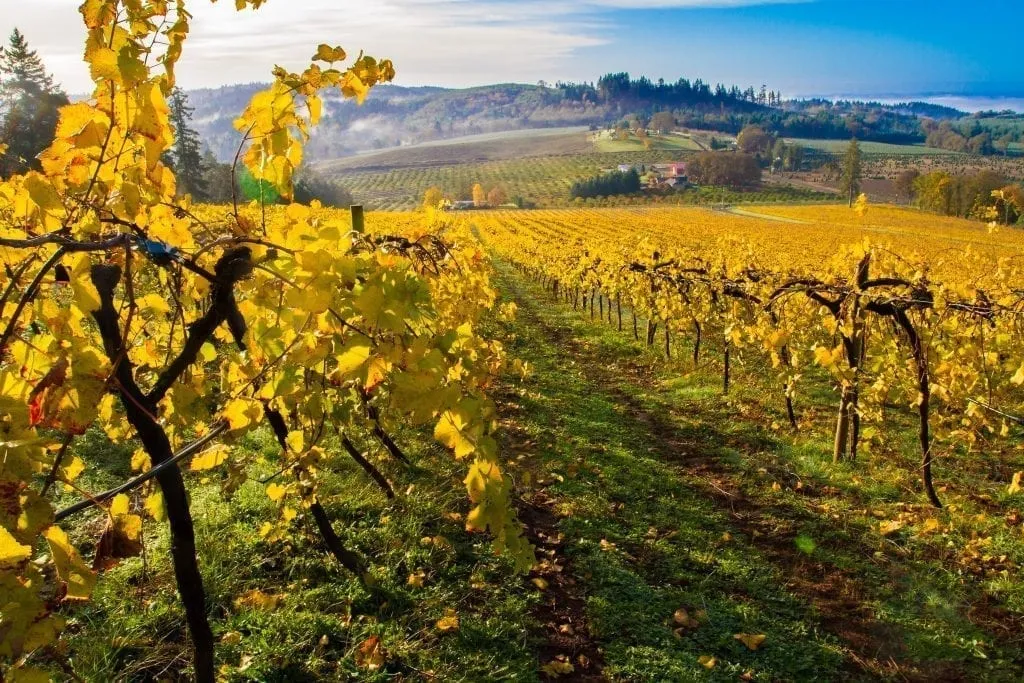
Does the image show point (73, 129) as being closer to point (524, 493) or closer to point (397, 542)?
point (397, 542)

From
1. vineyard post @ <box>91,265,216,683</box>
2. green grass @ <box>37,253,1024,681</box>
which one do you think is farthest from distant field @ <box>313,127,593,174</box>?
vineyard post @ <box>91,265,216,683</box>

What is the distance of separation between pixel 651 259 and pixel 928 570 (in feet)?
27.0

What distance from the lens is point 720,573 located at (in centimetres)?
425

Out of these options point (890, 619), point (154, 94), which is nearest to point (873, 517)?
point (890, 619)

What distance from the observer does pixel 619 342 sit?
12.5 metres

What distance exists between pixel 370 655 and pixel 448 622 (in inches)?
18.5

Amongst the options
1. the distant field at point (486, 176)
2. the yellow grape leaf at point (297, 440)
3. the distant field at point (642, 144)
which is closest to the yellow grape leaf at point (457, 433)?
the yellow grape leaf at point (297, 440)

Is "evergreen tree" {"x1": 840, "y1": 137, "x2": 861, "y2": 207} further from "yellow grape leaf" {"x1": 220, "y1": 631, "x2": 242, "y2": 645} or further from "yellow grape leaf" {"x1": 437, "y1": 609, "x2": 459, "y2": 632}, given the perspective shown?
"yellow grape leaf" {"x1": 220, "y1": 631, "x2": 242, "y2": 645}

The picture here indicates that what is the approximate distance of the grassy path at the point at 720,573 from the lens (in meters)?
3.41

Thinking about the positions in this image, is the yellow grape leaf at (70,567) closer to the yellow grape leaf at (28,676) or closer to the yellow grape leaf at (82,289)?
the yellow grape leaf at (28,676)

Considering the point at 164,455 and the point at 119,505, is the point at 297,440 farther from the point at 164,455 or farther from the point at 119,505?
the point at 119,505

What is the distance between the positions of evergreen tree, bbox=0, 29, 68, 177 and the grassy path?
124 ft

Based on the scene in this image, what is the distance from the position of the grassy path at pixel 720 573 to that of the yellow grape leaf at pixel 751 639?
3 centimetres

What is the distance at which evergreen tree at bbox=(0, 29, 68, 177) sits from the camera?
33156 millimetres
